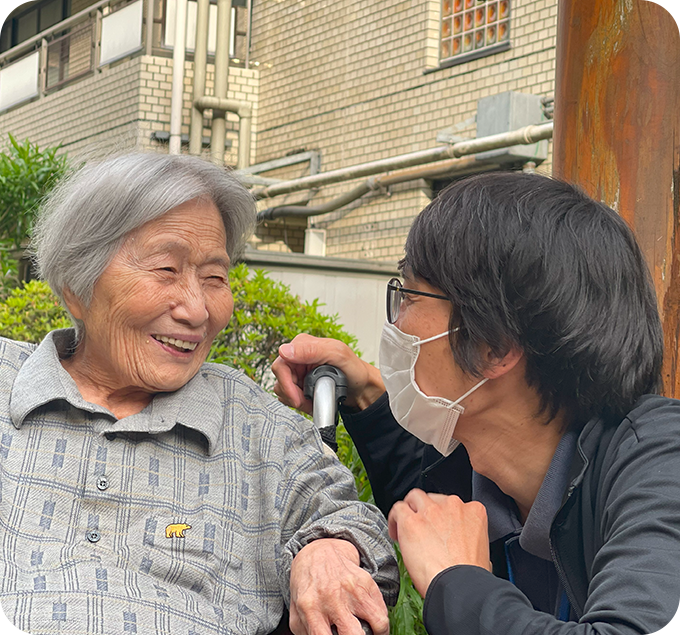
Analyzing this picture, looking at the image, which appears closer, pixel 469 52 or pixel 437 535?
pixel 437 535

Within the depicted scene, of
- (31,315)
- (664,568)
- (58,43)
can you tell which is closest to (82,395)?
(664,568)

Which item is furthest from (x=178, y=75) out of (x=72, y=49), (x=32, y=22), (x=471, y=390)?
(x=471, y=390)

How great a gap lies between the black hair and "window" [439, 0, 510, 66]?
922 centimetres

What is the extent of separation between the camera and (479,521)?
78.4 inches

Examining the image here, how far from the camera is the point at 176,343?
264 cm

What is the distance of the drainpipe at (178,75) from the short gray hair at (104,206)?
1057cm

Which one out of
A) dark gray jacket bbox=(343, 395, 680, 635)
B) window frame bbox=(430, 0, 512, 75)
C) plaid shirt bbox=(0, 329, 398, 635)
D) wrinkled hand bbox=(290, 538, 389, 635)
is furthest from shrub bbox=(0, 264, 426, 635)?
window frame bbox=(430, 0, 512, 75)

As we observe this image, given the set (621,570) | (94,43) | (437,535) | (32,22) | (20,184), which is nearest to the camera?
(621,570)

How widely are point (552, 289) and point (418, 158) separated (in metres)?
9.14

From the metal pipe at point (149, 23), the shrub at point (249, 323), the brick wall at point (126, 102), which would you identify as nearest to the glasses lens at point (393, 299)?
the shrub at point (249, 323)

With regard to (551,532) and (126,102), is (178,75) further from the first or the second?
(551,532)

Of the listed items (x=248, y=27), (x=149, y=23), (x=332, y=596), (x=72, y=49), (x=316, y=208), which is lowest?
(x=332, y=596)

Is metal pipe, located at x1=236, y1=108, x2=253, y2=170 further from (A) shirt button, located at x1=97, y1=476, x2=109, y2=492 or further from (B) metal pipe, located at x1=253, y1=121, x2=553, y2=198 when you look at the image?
(A) shirt button, located at x1=97, y1=476, x2=109, y2=492

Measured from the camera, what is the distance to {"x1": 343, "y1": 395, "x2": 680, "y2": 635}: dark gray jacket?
1.58 m
